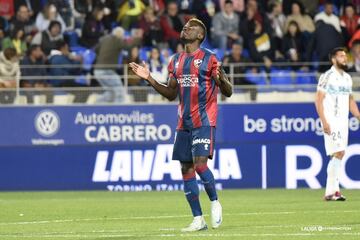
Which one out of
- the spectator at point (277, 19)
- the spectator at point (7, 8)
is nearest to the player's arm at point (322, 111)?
the spectator at point (277, 19)

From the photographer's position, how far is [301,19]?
26578 mm

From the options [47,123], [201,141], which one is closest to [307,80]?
[47,123]

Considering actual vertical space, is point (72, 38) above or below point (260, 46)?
above

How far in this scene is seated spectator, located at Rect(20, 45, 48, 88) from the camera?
2461 cm

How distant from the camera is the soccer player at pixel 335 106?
18.4m

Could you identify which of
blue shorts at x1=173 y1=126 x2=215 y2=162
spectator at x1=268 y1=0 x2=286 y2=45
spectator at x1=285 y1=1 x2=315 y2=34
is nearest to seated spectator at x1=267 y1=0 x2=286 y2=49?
spectator at x1=268 y1=0 x2=286 y2=45

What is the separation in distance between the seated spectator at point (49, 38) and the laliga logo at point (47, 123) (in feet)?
7.01

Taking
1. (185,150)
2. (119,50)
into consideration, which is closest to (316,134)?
(119,50)

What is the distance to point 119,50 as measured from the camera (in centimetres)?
2492

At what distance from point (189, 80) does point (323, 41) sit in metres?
13.1

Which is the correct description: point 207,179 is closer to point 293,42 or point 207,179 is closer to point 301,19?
point 293,42

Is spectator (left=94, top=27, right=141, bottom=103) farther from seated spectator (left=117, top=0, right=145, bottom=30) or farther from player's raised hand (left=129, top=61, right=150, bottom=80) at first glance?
player's raised hand (left=129, top=61, right=150, bottom=80)

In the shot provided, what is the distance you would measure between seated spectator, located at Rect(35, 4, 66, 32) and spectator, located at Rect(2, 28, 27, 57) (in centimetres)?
53

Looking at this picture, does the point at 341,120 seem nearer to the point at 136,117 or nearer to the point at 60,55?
the point at 136,117
